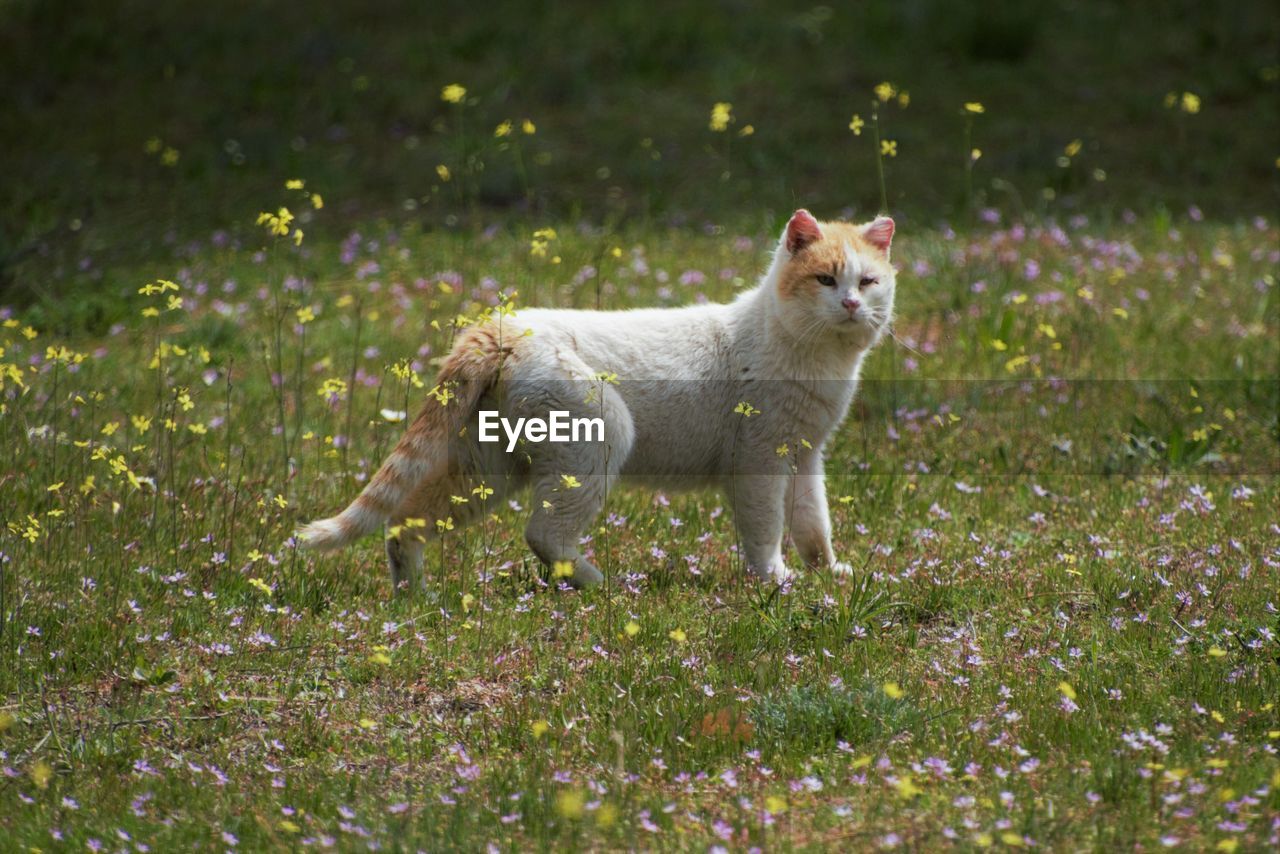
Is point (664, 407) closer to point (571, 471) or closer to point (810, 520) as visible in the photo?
point (571, 471)

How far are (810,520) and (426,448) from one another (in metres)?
1.48

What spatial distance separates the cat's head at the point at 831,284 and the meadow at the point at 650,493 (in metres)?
0.72

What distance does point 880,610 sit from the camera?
15.2 feet

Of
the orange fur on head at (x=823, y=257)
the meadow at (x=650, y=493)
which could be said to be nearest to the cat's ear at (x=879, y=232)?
the orange fur on head at (x=823, y=257)

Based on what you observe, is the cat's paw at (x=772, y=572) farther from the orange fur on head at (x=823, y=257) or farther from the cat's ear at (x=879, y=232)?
the cat's ear at (x=879, y=232)

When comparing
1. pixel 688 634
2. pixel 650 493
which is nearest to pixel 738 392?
pixel 650 493

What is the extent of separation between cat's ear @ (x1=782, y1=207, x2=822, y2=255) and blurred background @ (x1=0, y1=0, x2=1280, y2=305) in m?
3.61

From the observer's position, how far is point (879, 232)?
5543mm

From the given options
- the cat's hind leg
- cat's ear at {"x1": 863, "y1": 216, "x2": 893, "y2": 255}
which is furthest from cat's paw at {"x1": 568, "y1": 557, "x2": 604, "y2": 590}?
cat's ear at {"x1": 863, "y1": 216, "x2": 893, "y2": 255}

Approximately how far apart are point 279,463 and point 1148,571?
3.50m

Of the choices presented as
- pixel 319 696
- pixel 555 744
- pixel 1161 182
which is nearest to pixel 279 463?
pixel 319 696

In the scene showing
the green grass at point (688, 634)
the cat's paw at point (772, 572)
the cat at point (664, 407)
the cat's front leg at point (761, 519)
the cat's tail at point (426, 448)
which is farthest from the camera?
the cat's front leg at point (761, 519)

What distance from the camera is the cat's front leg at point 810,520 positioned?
537cm

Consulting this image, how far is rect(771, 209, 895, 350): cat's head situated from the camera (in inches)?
208
